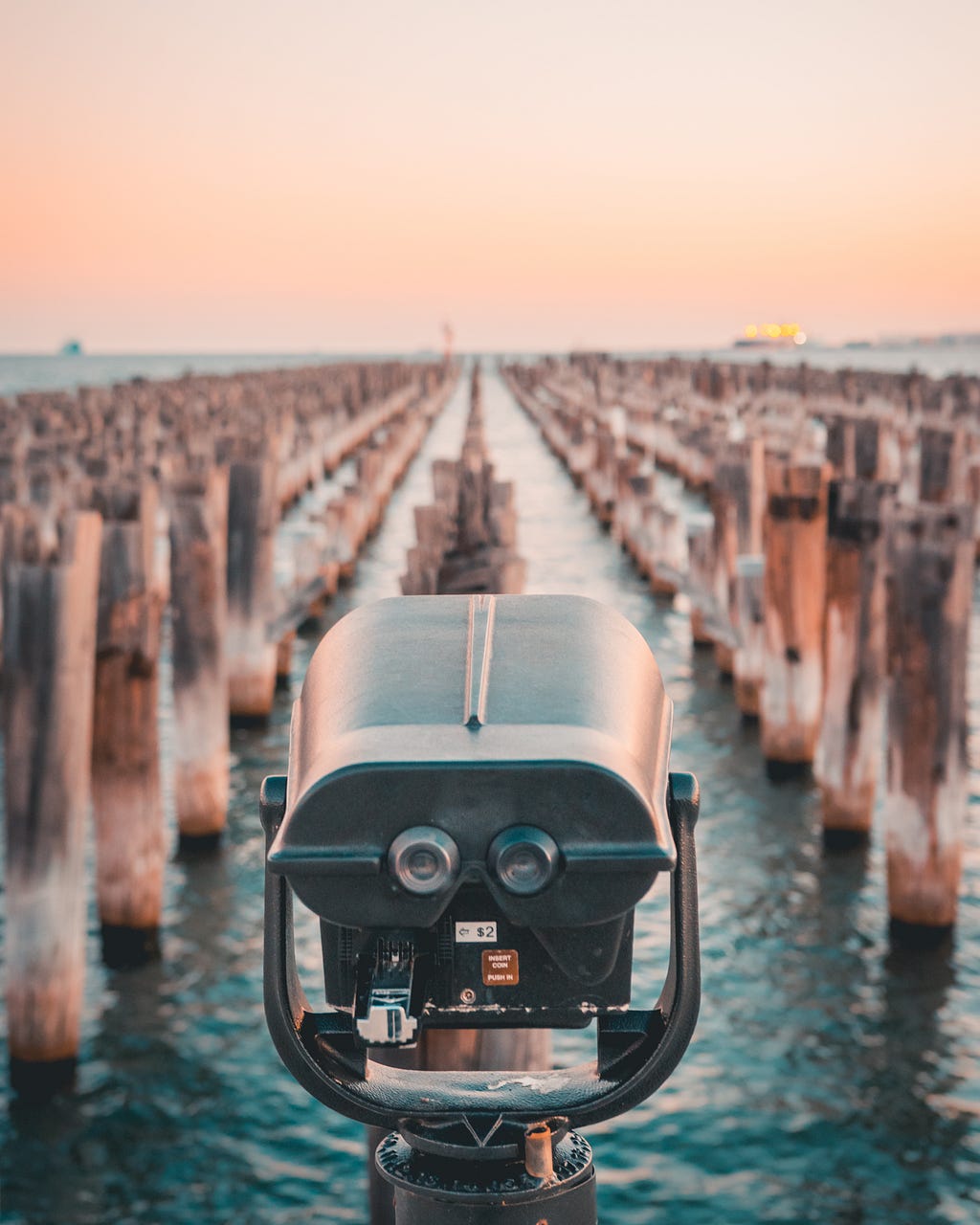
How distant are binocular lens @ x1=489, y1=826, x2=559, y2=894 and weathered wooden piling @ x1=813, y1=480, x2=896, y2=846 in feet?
20.6

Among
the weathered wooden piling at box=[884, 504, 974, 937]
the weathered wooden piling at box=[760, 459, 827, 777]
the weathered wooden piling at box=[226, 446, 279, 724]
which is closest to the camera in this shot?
the weathered wooden piling at box=[884, 504, 974, 937]

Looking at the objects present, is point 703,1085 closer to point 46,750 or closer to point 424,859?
point 46,750

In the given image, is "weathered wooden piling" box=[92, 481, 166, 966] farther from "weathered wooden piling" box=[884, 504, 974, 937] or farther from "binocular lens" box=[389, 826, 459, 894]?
"binocular lens" box=[389, 826, 459, 894]

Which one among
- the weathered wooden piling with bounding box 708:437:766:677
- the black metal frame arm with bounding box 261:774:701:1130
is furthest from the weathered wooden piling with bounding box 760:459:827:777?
the black metal frame arm with bounding box 261:774:701:1130

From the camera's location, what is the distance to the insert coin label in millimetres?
1836

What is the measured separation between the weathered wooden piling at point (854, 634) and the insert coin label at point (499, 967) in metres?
6.15

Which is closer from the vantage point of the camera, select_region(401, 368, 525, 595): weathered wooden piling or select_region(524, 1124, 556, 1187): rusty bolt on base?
select_region(524, 1124, 556, 1187): rusty bolt on base

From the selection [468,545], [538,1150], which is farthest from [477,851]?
[468,545]

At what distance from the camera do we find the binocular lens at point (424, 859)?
1694 mm

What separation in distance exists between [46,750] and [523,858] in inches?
158

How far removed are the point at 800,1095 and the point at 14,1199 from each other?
3.23m

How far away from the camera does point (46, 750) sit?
5340mm

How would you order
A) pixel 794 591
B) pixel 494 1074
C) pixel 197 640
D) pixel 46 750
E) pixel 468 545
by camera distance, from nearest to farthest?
pixel 494 1074 → pixel 46 750 → pixel 468 545 → pixel 197 640 → pixel 794 591

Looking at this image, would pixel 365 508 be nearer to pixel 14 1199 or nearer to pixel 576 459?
pixel 576 459
